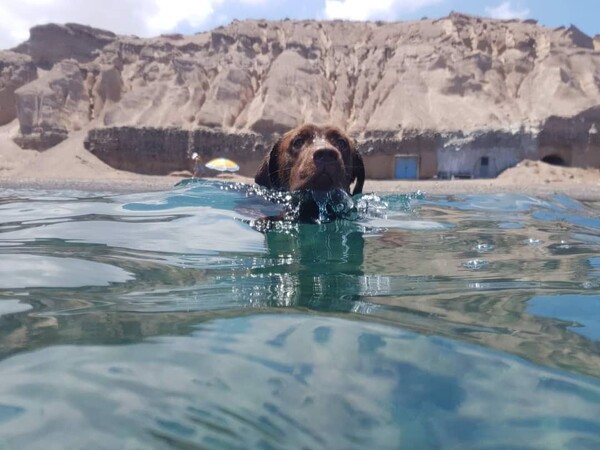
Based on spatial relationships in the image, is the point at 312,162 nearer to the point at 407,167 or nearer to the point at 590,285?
the point at 590,285

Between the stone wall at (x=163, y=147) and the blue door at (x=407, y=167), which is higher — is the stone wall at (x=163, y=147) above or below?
above

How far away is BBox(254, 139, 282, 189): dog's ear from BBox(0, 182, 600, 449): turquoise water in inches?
94.1

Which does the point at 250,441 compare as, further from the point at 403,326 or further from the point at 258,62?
the point at 258,62

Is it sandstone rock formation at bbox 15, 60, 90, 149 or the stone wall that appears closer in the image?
the stone wall

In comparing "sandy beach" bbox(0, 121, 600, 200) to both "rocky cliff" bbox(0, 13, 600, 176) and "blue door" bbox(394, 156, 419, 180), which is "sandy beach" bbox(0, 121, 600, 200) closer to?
"rocky cliff" bbox(0, 13, 600, 176)

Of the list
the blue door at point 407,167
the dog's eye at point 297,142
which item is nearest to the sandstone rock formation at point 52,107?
the blue door at point 407,167

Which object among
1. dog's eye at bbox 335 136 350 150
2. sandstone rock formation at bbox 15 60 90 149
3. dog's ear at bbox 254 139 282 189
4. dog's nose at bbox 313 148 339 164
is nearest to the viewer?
dog's nose at bbox 313 148 339 164

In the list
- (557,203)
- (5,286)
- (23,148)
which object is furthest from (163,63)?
(5,286)

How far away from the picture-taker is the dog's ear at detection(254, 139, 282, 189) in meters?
5.80

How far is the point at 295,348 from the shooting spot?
5.40 ft

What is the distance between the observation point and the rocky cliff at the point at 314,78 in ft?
123

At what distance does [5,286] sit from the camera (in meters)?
2.39

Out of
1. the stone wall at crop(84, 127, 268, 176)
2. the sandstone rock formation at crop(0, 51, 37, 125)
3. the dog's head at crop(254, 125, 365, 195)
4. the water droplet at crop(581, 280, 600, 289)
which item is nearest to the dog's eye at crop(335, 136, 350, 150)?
the dog's head at crop(254, 125, 365, 195)

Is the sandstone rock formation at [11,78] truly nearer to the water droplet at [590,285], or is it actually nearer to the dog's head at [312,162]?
the dog's head at [312,162]
